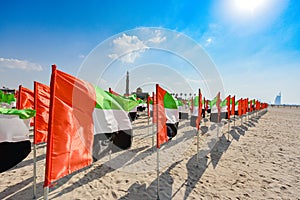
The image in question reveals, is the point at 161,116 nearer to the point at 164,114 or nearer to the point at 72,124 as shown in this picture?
the point at 164,114

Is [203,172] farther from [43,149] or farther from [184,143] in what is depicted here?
[43,149]

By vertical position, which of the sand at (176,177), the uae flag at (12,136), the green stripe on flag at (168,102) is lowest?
the sand at (176,177)

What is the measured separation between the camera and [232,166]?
Answer: 584cm

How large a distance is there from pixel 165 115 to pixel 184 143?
469 cm

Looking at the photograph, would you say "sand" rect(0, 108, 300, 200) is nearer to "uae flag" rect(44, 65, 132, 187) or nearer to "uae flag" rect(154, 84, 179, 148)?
"uae flag" rect(154, 84, 179, 148)

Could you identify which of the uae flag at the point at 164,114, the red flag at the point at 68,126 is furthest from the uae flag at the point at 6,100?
the uae flag at the point at 164,114

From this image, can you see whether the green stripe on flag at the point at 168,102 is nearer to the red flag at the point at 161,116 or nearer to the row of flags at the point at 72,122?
the red flag at the point at 161,116

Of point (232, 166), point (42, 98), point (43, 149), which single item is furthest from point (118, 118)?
point (43, 149)

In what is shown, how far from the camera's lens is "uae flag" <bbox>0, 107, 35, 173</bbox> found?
254 cm

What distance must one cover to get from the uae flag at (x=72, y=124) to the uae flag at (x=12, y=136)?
777 mm

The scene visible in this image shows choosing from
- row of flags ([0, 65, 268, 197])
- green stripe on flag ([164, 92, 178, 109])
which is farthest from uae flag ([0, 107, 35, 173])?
green stripe on flag ([164, 92, 178, 109])

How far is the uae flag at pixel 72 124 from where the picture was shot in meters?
2.29

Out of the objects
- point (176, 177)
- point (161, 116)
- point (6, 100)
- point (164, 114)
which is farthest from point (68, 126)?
point (6, 100)

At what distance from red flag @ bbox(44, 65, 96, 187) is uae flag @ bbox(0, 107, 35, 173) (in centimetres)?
77
